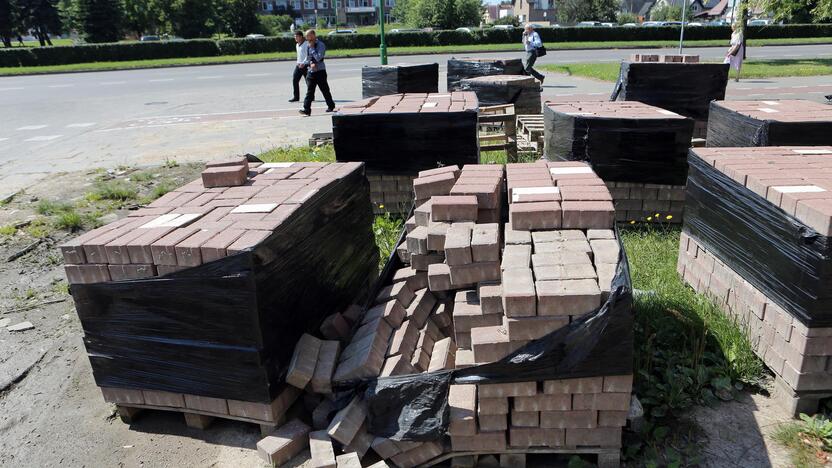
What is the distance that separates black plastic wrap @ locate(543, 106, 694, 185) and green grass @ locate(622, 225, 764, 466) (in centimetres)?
168

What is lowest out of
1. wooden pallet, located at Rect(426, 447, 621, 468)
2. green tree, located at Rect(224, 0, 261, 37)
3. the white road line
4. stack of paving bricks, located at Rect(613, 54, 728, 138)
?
wooden pallet, located at Rect(426, 447, 621, 468)

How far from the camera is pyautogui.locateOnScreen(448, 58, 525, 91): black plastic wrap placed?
505 inches

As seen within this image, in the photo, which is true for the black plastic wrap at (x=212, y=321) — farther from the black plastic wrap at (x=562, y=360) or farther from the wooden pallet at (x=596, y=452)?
the wooden pallet at (x=596, y=452)

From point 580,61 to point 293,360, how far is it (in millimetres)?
24127

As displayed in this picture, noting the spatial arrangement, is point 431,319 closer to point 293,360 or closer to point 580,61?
point 293,360

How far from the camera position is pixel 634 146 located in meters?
6.35

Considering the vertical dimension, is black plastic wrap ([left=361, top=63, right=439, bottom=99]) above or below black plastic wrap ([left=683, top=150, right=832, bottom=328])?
above

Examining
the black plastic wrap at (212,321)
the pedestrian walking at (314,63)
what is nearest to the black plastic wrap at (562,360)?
the black plastic wrap at (212,321)

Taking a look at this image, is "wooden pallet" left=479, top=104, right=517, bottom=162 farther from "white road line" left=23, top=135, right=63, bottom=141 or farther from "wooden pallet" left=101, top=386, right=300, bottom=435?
"white road line" left=23, top=135, right=63, bottom=141

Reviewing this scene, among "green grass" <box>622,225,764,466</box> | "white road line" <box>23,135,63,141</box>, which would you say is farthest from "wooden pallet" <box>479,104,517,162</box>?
"white road line" <box>23,135,63,141</box>

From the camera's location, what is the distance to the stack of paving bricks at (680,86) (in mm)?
8305

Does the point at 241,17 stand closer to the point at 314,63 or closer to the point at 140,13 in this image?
the point at 140,13

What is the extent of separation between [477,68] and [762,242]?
9.74 metres

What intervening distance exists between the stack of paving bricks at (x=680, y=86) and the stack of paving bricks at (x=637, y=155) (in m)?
1.94
